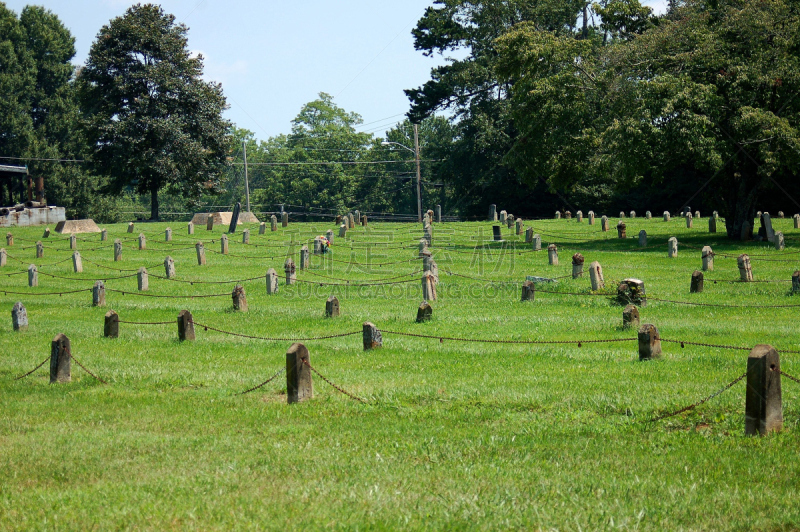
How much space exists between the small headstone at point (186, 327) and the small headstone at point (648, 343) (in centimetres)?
937

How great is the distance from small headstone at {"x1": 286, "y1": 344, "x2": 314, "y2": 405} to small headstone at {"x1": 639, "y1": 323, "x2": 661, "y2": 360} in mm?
5557

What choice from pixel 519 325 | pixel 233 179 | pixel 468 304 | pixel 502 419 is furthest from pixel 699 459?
pixel 233 179

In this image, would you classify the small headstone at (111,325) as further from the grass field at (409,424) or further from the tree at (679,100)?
the tree at (679,100)

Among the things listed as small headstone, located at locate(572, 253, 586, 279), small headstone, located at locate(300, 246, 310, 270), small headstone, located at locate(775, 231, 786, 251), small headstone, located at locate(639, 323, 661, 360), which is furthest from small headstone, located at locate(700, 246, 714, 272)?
small headstone, located at locate(300, 246, 310, 270)

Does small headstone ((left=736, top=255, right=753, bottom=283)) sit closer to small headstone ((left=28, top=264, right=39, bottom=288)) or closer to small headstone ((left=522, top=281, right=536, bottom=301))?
small headstone ((left=522, top=281, right=536, bottom=301))

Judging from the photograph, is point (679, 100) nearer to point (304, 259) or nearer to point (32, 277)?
point (304, 259)

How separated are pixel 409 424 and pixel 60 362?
282 inches

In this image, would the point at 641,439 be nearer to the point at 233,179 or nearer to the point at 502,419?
the point at 502,419

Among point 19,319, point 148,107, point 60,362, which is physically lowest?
point 60,362

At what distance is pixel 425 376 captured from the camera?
12398mm

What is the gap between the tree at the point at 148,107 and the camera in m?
50.7

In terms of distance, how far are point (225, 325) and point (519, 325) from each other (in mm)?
7104

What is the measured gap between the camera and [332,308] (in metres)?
18.6

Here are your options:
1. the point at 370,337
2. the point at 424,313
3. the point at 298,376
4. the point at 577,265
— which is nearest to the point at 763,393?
the point at 298,376
